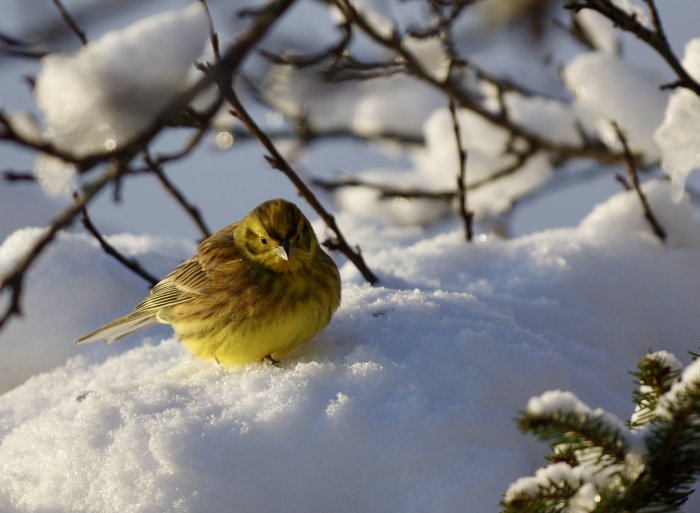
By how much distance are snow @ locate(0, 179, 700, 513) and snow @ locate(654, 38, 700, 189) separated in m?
0.71

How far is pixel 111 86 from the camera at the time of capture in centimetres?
210

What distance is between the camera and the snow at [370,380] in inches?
110

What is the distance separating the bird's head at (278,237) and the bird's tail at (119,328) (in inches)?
24.5

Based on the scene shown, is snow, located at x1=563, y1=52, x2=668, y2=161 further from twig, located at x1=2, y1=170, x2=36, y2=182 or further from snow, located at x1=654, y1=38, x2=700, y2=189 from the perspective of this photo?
twig, located at x1=2, y1=170, x2=36, y2=182

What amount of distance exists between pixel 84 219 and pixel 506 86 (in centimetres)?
335

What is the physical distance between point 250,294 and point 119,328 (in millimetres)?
905

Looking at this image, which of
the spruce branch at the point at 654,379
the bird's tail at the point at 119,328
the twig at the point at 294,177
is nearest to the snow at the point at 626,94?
the twig at the point at 294,177

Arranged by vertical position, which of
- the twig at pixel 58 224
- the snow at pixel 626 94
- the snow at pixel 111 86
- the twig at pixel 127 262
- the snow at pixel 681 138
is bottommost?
the twig at pixel 127 262

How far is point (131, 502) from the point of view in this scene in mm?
2756

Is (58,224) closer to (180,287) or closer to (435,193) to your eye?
(180,287)

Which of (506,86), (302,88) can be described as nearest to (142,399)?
(302,88)

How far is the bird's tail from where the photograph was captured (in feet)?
14.1

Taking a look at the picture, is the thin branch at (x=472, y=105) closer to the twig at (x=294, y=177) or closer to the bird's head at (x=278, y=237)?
the twig at (x=294, y=177)

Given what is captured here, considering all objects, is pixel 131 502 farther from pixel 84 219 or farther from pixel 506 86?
pixel 506 86
